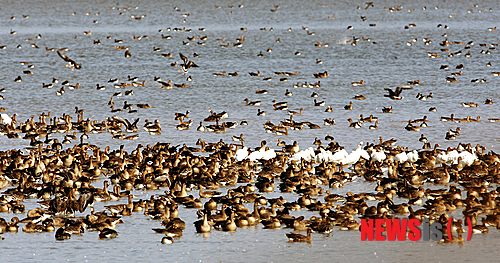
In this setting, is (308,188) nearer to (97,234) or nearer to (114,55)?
(97,234)

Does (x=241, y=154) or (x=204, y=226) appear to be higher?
(x=241, y=154)

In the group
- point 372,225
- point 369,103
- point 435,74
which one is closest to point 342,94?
point 369,103

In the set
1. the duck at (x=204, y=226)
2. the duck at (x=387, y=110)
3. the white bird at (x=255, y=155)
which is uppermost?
the duck at (x=387, y=110)

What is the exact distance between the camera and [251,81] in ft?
166

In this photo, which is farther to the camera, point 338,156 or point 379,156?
point 379,156

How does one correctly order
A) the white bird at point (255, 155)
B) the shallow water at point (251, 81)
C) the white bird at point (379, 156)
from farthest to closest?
1. the white bird at point (255, 155)
2. the white bird at point (379, 156)
3. the shallow water at point (251, 81)

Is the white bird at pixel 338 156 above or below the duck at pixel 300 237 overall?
above

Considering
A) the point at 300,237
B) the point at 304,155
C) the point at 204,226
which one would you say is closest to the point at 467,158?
the point at 304,155

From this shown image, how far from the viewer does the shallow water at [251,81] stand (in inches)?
693

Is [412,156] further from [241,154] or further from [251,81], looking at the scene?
[251,81]

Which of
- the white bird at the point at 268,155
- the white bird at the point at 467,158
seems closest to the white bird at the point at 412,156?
the white bird at the point at 467,158

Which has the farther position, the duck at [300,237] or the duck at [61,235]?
the duck at [61,235]

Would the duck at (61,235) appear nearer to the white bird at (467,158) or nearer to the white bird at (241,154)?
the white bird at (241,154)

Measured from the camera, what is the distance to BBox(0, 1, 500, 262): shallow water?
17.6 m
